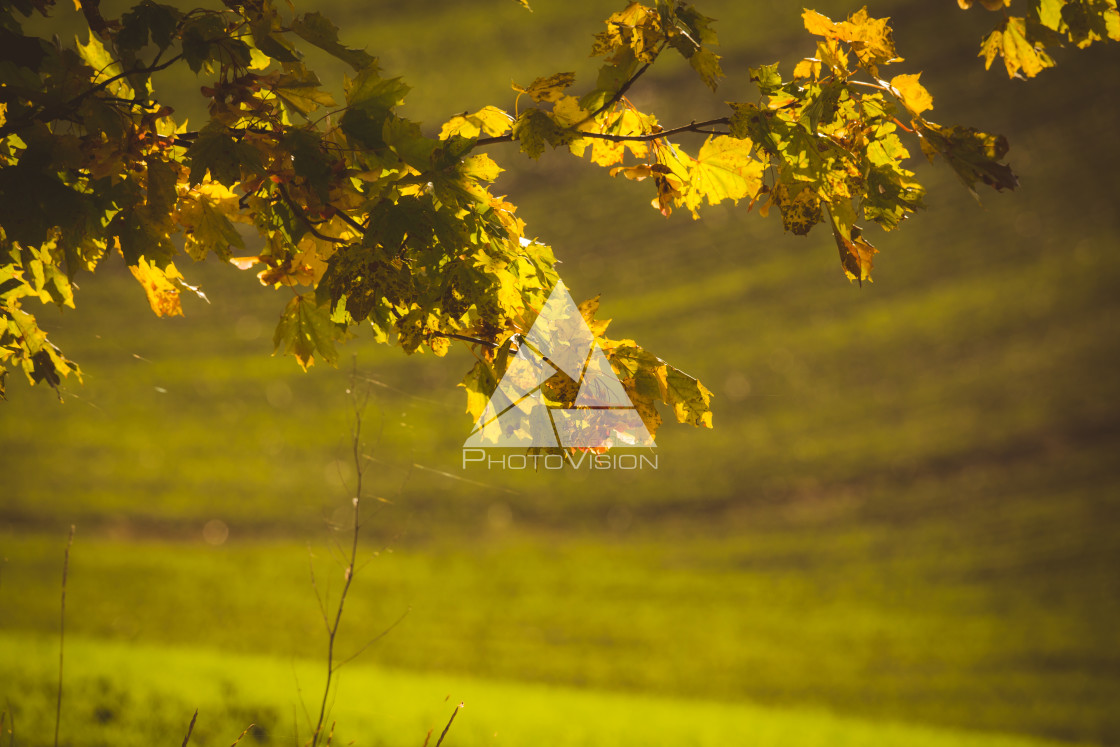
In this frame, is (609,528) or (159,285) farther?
(609,528)

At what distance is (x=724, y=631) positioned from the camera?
6527mm

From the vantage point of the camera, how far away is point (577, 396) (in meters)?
1.72

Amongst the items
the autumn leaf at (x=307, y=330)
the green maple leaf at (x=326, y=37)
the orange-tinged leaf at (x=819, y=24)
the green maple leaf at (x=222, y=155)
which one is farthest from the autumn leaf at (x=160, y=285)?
the orange-tinged leaf at (x=819, y=24)

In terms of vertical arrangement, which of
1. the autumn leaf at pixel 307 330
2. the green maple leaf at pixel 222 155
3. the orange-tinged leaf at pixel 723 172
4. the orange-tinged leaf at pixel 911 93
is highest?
the orange-tinged leaf at pixel 911 93

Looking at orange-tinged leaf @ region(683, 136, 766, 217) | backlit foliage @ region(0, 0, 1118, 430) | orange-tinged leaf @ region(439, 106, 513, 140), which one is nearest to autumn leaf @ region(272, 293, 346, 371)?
backlit foliage @ region(0, 0, 1118, 430)

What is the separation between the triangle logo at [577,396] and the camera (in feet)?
5.68

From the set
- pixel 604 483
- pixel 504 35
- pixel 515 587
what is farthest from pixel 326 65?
pixel 515 587

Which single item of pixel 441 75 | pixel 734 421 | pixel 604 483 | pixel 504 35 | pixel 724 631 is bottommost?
pixel 724 631

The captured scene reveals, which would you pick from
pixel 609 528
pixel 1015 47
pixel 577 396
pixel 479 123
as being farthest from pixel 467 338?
pixel 609 528

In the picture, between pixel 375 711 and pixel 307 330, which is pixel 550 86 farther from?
pixel 375 711

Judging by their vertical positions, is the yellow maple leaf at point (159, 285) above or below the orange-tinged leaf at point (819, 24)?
below

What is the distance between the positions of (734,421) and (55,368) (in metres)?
7.38

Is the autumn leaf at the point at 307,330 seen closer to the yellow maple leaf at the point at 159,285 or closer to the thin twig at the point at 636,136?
the yellow maple leaf at the point at 159,285

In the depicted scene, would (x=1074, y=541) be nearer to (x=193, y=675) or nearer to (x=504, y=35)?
(x=193, y=675)
